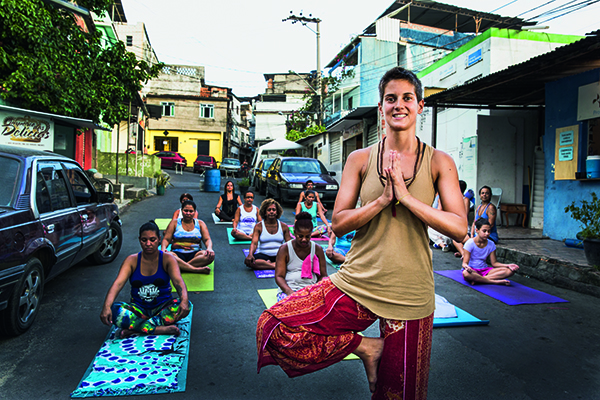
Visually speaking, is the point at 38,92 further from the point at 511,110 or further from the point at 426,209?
the point at 511,110

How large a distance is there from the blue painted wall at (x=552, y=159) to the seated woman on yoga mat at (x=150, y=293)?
7.45 meters

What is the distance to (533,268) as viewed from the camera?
6938 millimetres

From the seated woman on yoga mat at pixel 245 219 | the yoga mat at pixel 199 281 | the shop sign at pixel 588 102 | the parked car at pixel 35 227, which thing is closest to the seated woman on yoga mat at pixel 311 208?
the seated woman on yoga mat at pixel 245 219

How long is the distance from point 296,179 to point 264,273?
27.4 ft

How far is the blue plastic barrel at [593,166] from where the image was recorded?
7.61 meters

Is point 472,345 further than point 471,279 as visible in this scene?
No

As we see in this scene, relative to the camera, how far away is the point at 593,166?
25.1 feet

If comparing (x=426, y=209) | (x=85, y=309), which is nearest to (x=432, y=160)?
(x=426, y=209)

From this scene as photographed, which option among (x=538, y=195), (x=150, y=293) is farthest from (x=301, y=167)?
(x=150, y=293)

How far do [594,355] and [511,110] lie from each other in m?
9.08

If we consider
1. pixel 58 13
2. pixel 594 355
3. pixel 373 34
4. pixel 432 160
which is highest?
pixel 373 34

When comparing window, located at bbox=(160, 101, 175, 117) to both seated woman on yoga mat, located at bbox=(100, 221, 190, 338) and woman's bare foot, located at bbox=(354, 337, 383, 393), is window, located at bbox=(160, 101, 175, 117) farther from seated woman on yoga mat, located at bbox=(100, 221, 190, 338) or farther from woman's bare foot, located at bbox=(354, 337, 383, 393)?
woman's bare foot, located at bbox=(354, 337, 383, 393)

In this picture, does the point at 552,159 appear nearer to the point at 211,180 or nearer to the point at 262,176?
the point at 262,176

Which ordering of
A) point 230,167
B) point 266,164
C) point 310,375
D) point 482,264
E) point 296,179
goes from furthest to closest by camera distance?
1. point 230,167
2. point 266,164
3. point 296,179
4. point 482,264
5. point 310,375
